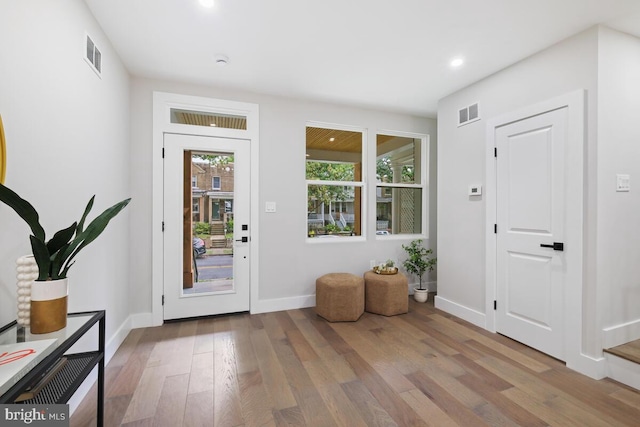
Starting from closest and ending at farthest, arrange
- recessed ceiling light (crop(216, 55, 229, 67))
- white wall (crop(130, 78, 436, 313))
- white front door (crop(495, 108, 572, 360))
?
1. white front door (crop(495, 108, 572, 360))
2. recessed ceiling light (crop(216, 55, 229, 67))
3. white wall (crop(130, 78, 436, 313))

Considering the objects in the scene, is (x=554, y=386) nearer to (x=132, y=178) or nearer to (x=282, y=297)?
(x=282, y=297)

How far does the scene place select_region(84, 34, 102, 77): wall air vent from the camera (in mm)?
2028

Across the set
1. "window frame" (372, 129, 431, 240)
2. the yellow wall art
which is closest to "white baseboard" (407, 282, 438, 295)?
"window frame" (372, 129, 431, 240)

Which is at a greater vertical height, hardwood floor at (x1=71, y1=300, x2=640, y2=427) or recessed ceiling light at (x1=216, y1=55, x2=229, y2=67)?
recessed ceiling light at (x1=216, y1=55, x2=229, y2=67)

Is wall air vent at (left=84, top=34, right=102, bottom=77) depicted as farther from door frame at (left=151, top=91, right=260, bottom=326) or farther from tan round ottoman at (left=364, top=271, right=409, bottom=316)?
tan round ottoman at (left=364, top=271, right=409, bottom=316)

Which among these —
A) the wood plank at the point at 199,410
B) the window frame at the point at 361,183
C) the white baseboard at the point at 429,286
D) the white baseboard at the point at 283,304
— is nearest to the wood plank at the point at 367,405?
the wood plank at the point at 199,410

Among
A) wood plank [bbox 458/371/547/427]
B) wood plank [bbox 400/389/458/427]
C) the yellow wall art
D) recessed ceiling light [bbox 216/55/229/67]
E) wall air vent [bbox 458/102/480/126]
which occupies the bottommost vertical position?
wood plank [bbox 400/389/458/427]

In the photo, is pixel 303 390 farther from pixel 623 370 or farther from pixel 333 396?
pixel 623 370

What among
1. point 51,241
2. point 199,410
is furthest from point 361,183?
point 51,241

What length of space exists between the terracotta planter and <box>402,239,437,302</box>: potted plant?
3.74 meters

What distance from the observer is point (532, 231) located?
2631 mm

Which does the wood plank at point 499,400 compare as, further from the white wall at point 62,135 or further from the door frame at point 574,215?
the white wall at point 62,135

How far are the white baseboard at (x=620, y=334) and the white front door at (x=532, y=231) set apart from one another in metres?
0.26

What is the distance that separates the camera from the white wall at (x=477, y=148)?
2.23 metres
